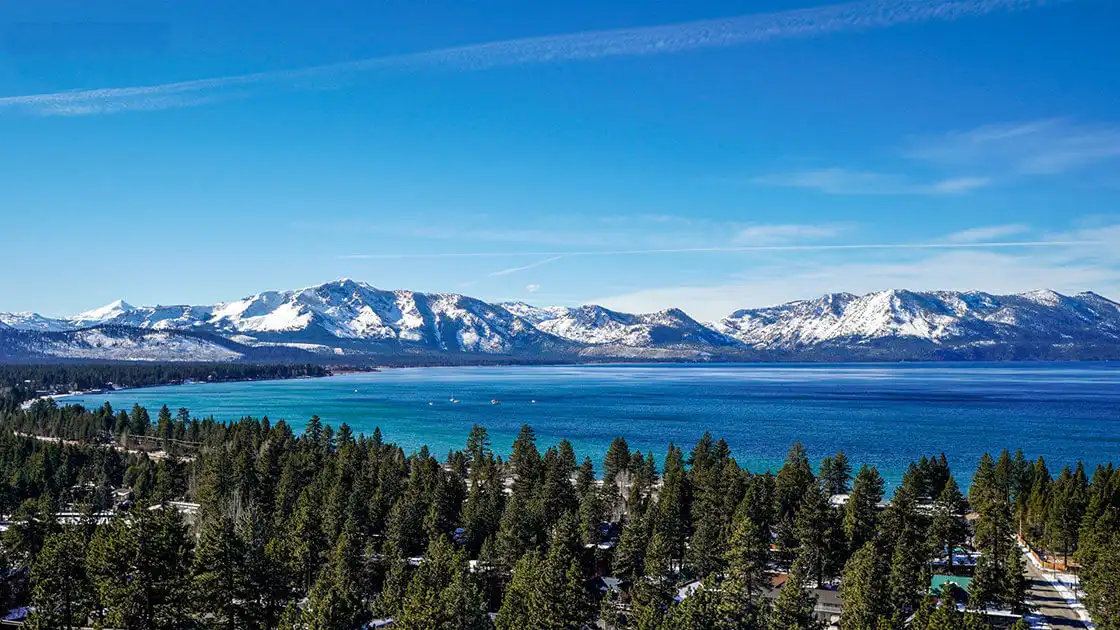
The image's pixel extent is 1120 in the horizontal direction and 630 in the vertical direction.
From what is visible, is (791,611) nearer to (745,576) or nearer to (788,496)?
(745,576)

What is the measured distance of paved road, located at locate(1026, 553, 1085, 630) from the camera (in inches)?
2067

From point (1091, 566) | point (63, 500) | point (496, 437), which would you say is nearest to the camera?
point (1091, 566)

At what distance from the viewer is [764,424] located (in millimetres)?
180000

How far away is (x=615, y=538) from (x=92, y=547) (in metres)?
42.0

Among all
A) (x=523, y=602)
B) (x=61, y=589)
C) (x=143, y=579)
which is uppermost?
(x=143, y=579)

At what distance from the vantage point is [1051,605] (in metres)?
A: 56.6

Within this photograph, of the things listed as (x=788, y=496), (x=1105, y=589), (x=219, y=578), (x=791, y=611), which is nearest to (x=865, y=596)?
(x=791, y=611)

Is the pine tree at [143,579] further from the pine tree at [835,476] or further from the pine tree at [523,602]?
the pine tree at [835,476]

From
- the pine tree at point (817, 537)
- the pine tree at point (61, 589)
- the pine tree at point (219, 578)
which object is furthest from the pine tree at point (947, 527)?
the pine tree at point (61, 589)

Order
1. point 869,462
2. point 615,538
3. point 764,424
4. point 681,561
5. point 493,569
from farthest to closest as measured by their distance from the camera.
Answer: point 764,424
point 869,462
point 615,538
point 681,561
point 493,569

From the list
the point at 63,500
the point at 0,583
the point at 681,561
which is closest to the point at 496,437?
the point at 63,500

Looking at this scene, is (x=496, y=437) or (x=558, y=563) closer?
(x=558, y=563)

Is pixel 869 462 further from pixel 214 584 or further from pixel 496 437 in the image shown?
pixel 214 584

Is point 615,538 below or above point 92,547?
below
